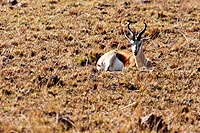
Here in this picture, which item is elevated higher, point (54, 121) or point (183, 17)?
point (183, 17)

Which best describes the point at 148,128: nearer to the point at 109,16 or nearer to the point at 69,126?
the point at 69,126

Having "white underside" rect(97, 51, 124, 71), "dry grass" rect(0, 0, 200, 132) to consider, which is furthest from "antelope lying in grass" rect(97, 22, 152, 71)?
"dry grass" rect(0, 0, 200, 132)

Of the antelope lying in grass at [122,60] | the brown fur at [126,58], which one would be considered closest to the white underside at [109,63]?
the antelope lying in grass at [122,60]

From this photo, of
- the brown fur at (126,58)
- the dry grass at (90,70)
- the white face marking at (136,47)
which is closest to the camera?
the dry grass at (90,70)

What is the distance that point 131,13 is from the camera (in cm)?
1755

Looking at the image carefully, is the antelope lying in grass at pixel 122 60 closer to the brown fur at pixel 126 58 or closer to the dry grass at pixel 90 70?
the brown fur at pixel 126 58

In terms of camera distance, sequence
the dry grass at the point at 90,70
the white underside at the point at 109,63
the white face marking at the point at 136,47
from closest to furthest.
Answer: the dry grass at the point at 90,70 < the white underside at the point at 109,63 < the white face marking at the point at 136,47

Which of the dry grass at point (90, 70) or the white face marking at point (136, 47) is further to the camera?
the white face marking at point (136, 47)

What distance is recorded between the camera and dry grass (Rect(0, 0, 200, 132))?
7688mm

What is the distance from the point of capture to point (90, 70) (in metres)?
11.2

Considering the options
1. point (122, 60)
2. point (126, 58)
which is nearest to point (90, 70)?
point (122, 60)

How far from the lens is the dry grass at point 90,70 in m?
7.69

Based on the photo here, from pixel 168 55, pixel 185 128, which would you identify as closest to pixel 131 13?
pixel 168 55

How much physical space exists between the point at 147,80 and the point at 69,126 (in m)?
3.95
